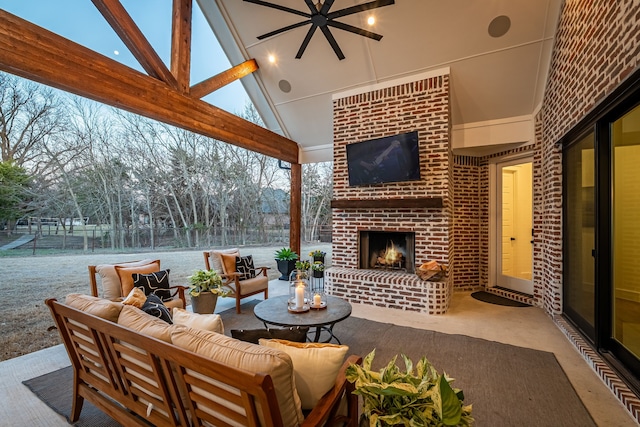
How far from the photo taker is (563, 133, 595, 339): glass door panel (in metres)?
2.99

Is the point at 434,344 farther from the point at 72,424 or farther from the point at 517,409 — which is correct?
the point at 72,424

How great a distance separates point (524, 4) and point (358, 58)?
2.13 metres

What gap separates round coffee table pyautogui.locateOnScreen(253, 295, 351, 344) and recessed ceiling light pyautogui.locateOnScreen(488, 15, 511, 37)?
3.94 m

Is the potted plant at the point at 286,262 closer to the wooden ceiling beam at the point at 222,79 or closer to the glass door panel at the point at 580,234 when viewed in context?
the wooden ceiling beam at the point at 222,79

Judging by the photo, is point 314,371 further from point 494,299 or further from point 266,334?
point 494,299

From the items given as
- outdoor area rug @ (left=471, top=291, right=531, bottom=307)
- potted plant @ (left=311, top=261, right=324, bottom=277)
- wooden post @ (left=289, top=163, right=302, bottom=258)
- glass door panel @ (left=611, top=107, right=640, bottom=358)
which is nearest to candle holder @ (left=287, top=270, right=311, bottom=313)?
glass door panel @ (left=611, top=107, right=640, bottom=358)

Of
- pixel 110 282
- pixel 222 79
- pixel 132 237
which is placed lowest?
pixel 110 282

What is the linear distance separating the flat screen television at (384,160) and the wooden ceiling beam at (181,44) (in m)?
2.54

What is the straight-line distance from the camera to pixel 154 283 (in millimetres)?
3334

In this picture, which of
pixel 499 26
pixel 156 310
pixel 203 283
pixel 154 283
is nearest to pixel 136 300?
pixel 156 310

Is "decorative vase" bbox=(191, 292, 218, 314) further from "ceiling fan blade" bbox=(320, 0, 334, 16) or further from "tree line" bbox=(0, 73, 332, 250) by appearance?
"ceiling fan blade" bbox=(320, 0, 334, 16)

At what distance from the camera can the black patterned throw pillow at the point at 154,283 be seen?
3.24 m

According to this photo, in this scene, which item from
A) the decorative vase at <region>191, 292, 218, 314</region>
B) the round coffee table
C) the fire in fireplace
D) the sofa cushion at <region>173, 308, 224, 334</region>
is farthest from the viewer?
the fire in fireplace

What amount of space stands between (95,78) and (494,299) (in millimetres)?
5955
